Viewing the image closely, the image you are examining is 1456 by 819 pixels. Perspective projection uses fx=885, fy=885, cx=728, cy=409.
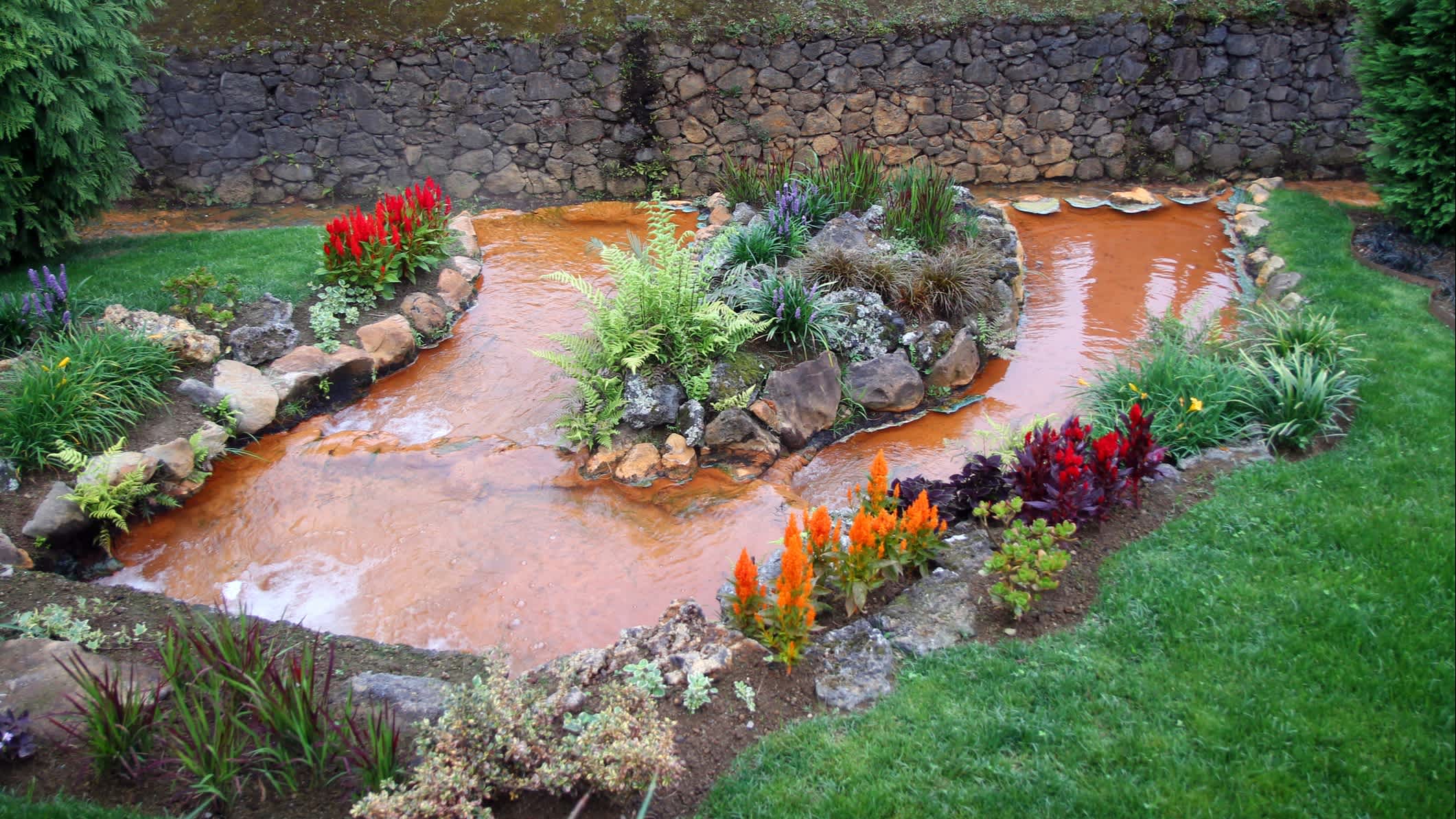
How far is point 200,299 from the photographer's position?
6.94 meters

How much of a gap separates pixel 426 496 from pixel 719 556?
1.95 m

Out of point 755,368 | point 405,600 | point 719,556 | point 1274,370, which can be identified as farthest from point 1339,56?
point 405,600

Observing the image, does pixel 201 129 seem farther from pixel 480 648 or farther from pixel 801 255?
pixel 480 648

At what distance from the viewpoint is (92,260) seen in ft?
26.3

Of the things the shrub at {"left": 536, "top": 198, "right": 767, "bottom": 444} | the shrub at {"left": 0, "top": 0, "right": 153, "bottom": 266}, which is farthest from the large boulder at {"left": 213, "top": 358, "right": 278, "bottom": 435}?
the shrub at {"left": 0, "top": 0, "right": 153, "bottom": 266}

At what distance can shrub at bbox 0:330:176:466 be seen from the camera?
17.4 ft

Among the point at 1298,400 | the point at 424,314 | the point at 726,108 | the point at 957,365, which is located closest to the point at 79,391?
the point at 424,314

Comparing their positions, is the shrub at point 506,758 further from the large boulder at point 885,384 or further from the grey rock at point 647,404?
the large boulder at point 885,384

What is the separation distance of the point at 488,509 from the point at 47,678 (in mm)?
2300

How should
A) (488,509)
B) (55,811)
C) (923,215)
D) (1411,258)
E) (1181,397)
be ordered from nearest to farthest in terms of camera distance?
1. (55,811)
2. (1181,397)
3. (488,509)
4. (1411,258)
5. (923,215)

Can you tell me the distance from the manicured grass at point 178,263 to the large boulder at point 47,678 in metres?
3.78

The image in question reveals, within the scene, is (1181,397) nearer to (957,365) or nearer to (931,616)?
(957,365)

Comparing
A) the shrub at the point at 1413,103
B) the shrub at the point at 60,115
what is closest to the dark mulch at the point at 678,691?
the shrub at the point at 1413,103

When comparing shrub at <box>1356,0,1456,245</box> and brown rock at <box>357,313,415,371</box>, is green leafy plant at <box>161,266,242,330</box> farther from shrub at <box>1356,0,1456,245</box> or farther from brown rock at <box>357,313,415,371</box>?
shrub at <box>1356,0,1456,245</box>
